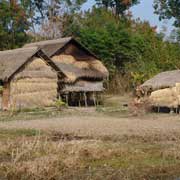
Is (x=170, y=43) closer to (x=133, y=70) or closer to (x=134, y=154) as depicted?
(x=133, y=70)

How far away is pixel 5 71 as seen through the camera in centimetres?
3241

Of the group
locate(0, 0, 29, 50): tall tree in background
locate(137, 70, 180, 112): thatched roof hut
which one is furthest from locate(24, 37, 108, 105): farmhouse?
locate(0, 0, 29, 50): tall tree in background

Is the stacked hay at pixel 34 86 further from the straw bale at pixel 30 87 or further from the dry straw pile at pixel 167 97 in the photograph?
the dry straw pile at pixel 167 97

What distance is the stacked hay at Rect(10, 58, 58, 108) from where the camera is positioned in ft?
107

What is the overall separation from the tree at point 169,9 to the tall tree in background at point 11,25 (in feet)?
47.5

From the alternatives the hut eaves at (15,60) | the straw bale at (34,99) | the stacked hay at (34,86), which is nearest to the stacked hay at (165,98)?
the straw bale at (34,99)

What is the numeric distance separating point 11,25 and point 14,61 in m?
16.8

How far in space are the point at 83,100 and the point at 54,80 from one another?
202 inches

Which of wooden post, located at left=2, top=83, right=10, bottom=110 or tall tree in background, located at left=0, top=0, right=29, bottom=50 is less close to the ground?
tall tree in background, located at left=0, top=0, right=29, bottom=50

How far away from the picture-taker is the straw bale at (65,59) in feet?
126

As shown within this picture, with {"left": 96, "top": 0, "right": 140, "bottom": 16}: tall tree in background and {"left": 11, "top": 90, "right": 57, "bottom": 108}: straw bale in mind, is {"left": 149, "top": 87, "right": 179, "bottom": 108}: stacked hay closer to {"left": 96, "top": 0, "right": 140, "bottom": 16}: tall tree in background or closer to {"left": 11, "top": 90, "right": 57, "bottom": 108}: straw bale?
{"left": 11, "top": 90, "right": 57, "bottom": 108}: straw bale

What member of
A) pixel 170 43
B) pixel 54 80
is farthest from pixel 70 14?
pixel 54 80

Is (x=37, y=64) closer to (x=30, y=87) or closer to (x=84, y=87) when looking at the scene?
(x=30, y=87)

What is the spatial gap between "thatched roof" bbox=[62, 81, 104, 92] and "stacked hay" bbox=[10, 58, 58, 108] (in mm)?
1632
